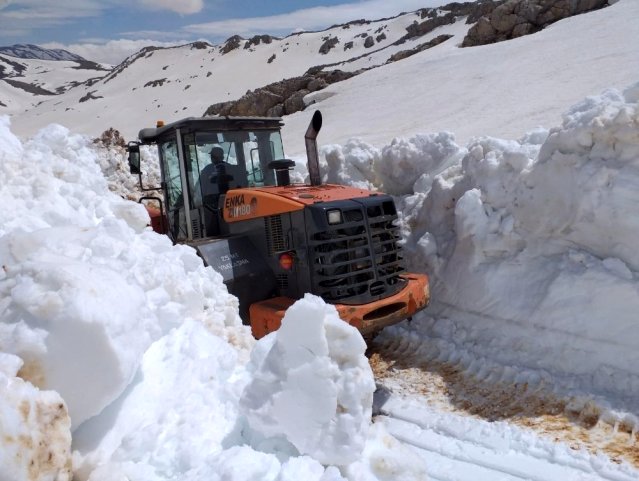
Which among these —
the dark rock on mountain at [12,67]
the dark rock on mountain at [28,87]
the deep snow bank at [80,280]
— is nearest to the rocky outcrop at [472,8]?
the deep snow bank at [80,280]

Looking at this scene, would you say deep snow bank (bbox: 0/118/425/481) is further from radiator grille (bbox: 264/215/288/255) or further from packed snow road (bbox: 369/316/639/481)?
radiator grille (bbox: 264/215/288/255)

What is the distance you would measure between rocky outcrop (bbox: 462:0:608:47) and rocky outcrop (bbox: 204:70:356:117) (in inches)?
275

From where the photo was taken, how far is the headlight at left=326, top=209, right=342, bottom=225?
16.1ft

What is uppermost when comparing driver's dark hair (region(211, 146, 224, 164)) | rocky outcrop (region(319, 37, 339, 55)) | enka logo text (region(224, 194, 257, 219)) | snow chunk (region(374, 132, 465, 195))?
rocky outcrop (region(319, 37, 339, 55))

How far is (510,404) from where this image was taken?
4.54 meters

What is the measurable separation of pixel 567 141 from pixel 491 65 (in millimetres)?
14764

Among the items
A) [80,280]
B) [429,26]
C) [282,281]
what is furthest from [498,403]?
[429,26]

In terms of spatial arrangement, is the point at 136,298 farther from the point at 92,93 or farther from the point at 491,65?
the point at 92,93

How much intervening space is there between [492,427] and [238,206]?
9.86 feet

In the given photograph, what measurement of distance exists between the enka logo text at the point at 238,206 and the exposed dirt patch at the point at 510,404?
1.89m

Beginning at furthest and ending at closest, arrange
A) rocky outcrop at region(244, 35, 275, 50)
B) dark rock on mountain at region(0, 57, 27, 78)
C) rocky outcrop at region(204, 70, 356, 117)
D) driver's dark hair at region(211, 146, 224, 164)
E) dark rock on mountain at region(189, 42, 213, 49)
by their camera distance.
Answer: dark rock on mountain at region(0, 57, 27, 78), dark rock on mountain at region(189, 42, 213, 49), rocky outcrop at region(244, 35, 275, 50), rocky outcrop at region(204, 70, 356, 117), driver's dark hair at region(211, 146, 224, 164)

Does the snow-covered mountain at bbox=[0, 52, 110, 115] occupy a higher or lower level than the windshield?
higher

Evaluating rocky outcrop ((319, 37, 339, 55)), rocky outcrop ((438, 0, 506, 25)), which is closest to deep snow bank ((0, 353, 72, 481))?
rocky outcrop ((438, 0, 506, 25))

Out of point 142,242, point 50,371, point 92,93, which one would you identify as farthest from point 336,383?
point 92,93
